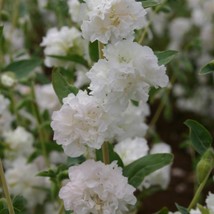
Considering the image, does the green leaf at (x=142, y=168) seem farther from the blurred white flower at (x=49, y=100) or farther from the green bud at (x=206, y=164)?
the blurred white flower at (x=49, y=100)

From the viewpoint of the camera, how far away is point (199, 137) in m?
1.04

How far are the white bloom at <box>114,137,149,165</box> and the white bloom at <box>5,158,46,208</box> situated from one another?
37 cm

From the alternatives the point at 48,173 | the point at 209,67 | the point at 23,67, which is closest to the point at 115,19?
the point at 209,67

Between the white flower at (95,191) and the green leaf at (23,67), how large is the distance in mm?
652

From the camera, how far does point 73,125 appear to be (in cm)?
87

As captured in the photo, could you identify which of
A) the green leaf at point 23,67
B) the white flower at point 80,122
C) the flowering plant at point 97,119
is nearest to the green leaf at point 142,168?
the flowering plant at point 97,119

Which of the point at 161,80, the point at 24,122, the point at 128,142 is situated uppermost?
the point at 161,80

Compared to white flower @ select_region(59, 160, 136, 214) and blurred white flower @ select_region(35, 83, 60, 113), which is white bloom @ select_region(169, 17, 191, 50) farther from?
white flower @ select_region(59, 160, 136, 214)

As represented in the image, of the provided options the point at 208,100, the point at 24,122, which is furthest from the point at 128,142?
A: the point at 208,100

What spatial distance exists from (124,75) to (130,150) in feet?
1.49

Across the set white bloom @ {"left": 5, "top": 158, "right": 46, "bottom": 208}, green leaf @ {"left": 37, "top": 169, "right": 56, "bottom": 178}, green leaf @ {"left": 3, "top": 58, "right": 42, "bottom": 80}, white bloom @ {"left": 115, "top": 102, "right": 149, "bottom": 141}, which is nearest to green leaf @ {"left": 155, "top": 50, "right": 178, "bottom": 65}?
green leaf @ {"left": 37, "top": 169, "right": 56, "bottom": 178}

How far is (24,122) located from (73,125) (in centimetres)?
100

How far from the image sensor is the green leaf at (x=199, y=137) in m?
1.02

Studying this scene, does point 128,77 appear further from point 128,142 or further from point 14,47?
point 14,47
